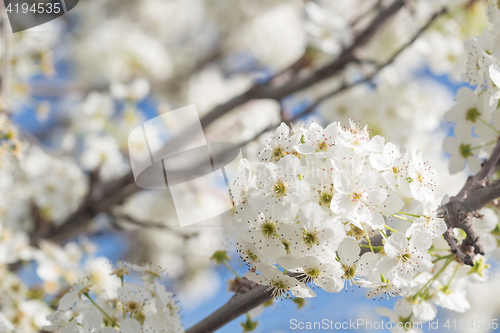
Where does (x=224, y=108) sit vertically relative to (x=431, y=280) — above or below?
above

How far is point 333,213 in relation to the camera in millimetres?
656

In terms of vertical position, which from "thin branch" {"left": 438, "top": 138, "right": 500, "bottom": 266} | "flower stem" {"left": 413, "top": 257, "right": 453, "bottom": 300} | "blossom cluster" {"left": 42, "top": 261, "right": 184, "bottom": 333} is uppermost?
"thin branch" {"left": 438, "top": 138, "right": 500, "bottom": 266}

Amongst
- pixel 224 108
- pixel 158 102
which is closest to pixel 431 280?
pixel 224 108

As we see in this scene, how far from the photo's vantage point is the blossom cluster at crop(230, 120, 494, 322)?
2.09 ft

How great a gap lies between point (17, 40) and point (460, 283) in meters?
2.24

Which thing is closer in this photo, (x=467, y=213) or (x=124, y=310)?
(x=467, y=213)

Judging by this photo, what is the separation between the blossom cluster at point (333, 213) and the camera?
2.09 ft

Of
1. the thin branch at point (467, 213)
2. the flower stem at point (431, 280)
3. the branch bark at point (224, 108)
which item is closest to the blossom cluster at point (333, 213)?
the thin branch at point (467, 213)

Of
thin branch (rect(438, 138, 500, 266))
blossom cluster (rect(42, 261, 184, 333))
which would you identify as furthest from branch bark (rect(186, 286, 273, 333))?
thin branch (rect(438, 138, 500, 266))

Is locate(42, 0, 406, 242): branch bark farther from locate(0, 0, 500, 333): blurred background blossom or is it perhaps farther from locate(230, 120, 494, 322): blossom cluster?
locate(230, 120, 494, 322): blossom cluster

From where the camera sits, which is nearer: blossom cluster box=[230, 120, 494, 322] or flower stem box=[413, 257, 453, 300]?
blossom cluster box=[230, 120, 494, 322]

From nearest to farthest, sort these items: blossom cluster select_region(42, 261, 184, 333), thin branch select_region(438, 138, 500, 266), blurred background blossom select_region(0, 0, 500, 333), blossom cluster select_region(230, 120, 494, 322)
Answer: blossom cluster select_region(230, 120, 494, 322)
thin branch select_region(438, 138, 500, 266)
blossom cluster select_region(42, 261, 184, 333)
blurred background blossom select_region(0, 0, 500, 333)

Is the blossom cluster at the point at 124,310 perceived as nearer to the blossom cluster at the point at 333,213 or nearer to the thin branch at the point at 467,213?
the blossom cluster at the point at 333,213

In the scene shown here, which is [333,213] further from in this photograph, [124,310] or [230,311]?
[124,310]
